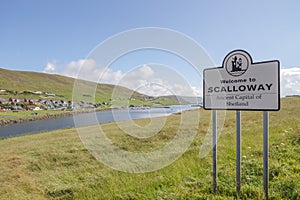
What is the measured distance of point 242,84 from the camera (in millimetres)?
4656

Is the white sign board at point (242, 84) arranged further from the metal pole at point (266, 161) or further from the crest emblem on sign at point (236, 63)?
the metal pole at point (266, 161)

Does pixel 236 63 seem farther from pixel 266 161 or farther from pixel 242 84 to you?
pixel 266 161

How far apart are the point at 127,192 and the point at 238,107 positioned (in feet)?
11.0

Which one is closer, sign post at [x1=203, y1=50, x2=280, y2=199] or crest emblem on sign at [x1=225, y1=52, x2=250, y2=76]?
sign post at [x1=203, y1=50, x2=280, y2=199]

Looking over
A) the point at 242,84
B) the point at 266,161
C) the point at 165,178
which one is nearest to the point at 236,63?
the point at 242,84

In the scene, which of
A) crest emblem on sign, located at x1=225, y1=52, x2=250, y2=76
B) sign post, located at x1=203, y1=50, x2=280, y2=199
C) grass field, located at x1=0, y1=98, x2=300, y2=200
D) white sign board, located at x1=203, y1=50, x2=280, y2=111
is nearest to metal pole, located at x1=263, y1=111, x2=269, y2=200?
sign post, located at x1=203, y1=50, x2=280, y2=199

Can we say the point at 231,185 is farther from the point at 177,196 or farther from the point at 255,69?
the point at 255,69

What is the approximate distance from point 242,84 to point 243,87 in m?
0.07

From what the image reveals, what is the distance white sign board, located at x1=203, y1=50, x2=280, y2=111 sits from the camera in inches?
168

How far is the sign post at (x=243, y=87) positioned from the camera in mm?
4285

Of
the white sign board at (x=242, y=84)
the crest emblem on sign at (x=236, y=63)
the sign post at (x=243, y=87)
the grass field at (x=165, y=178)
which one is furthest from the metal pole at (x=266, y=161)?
the crest emblem on sign at (x=236, y=63)

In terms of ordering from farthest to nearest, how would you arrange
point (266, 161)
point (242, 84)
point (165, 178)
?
point (165, 178) < point (242, 84) < point (266, 161)

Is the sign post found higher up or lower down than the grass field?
higher up

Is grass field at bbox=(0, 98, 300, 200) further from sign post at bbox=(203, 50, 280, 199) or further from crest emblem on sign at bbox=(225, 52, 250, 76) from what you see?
crest emblem on sign at bbox=(225, 52, 250, 76)
